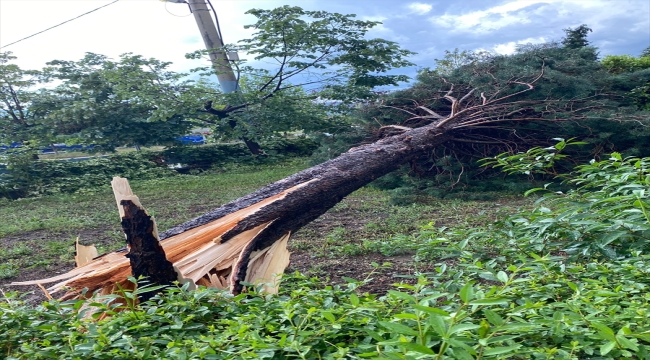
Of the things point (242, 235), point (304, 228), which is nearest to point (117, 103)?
point (304, 228)

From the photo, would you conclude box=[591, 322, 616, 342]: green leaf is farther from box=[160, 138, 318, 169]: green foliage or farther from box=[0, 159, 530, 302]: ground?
Result: box=[160, 138, 318, 169]: green foliage

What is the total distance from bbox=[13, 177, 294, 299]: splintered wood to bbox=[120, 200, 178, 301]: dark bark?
3 cm

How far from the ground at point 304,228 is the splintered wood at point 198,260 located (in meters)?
0.51

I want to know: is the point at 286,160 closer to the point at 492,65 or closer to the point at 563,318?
the point at 492,65

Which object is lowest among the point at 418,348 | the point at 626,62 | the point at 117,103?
the point at 418,348

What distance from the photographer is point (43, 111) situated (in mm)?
12234

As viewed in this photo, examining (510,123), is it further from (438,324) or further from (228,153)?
(228,153)

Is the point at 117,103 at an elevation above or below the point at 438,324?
above

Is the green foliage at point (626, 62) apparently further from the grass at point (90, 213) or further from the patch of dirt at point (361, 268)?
the patch of dirt at point (361, 268)

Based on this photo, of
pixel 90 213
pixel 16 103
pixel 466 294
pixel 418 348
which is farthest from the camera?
pixel 16 103

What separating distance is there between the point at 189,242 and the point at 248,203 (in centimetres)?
60

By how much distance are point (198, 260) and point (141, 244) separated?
543 millimetres

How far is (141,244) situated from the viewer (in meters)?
2.81

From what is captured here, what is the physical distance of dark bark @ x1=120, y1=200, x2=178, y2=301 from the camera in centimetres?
281
